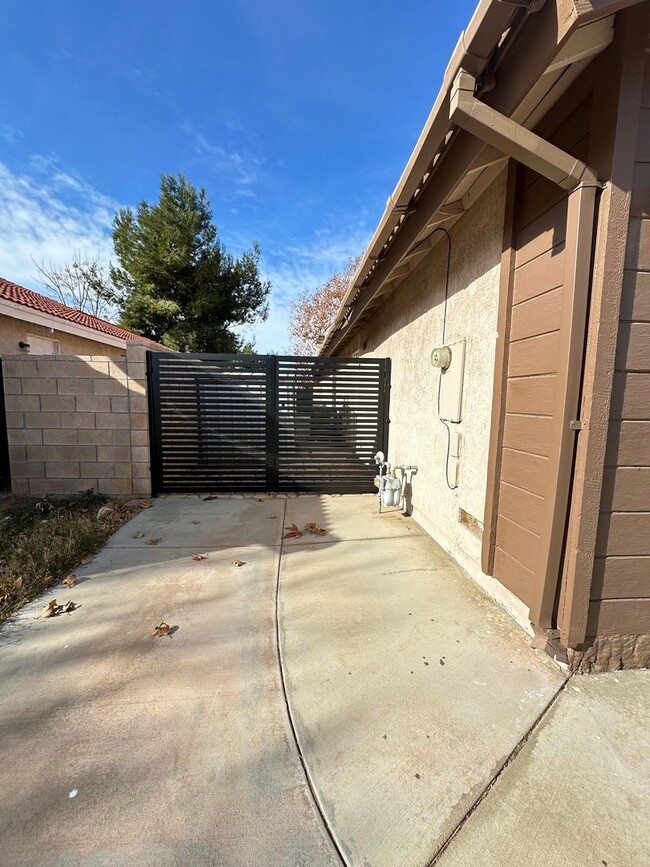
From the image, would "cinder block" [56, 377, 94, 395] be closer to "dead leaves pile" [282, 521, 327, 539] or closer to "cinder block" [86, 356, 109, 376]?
"cinder block" [86, 356, 109, 376]

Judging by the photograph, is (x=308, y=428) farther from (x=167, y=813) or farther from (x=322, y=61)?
(x=322, y=61)

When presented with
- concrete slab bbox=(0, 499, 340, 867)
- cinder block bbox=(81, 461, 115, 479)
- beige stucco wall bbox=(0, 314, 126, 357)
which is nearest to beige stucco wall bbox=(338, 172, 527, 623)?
concrete slab bbox=(0, 499, 340, 867)

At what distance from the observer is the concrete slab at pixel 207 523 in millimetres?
3559

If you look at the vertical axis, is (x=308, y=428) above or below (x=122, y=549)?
above

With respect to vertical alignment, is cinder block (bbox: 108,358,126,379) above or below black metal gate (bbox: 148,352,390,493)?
above

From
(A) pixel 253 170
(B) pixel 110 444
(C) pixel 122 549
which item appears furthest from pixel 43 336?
(C) pixel 122 549

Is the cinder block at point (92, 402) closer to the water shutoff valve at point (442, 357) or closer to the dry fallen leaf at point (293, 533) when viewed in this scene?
the dry fallen leaf at point (293, 533)

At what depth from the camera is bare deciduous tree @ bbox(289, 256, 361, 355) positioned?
2039 centimetres

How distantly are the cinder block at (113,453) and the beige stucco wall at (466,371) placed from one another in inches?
146

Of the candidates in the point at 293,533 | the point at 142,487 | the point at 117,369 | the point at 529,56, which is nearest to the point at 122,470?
the point at 142,487

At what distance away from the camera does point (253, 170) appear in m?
10.5

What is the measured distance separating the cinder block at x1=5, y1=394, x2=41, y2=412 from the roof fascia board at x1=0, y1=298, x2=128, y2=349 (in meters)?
3.80

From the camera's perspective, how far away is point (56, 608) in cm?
238

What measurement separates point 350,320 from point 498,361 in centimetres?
422
